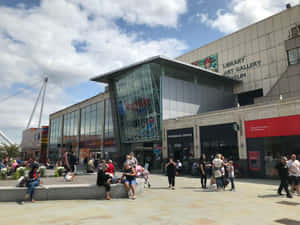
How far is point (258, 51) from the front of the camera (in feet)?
111

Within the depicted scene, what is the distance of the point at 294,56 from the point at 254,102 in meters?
7.99

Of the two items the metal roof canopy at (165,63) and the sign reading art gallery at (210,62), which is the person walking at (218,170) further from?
the sign reading art gallery at (210,62)

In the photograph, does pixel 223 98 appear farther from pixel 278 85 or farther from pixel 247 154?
pixel 247 154

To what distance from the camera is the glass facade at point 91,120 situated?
129 ft

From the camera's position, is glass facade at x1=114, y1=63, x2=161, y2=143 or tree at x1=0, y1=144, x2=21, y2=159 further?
tree at x1=0, y1=144, x2=21, y2=159

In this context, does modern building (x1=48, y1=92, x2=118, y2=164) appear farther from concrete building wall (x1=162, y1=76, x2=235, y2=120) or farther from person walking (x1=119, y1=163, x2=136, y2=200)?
person walking (x1=119, y1=163, x2=136, y2=200)

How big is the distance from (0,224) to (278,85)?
32583 millimetres

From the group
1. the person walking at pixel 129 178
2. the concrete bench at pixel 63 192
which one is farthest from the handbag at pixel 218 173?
the concrete bench at pixel 63 192

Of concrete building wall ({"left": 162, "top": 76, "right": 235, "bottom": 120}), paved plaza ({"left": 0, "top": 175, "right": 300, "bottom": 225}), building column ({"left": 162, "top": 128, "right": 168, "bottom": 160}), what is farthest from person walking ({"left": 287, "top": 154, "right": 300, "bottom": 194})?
concrete building wall ({"left": 162, "top": 76, "right": 235, "bottom": 120})

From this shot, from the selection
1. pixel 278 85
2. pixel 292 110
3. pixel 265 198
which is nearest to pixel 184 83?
pixel 278 85

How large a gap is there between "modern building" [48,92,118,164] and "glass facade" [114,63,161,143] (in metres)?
3.56

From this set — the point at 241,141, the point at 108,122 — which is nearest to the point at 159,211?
the point at 241,141

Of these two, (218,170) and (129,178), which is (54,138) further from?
(218,170)

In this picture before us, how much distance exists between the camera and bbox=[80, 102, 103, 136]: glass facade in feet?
129
